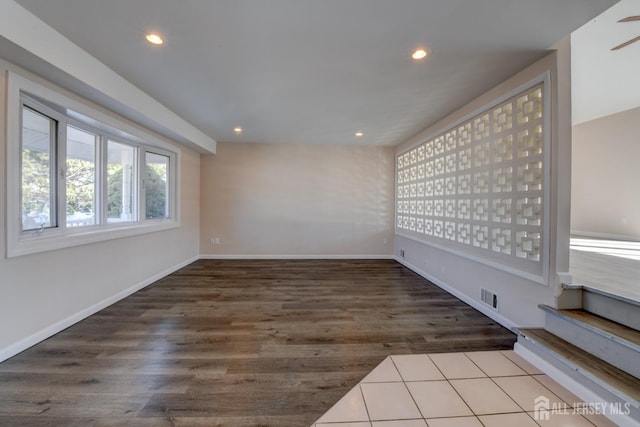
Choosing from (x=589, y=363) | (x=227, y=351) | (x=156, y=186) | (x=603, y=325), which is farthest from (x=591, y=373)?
(x=156, y=186)

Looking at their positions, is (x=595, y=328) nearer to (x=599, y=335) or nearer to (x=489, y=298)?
(x=599, y=335)

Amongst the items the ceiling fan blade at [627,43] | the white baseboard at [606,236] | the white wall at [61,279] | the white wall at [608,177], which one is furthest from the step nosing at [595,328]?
the white wall at [608,177]

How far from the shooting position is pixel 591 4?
162cm

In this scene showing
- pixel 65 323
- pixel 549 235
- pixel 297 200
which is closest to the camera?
pixel 549 235

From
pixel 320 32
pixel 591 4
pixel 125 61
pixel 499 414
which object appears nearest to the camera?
pixel 499 414

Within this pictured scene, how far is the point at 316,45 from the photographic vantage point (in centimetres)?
208

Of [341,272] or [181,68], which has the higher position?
[181,68]

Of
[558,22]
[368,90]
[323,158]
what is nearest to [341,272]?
[323,158]

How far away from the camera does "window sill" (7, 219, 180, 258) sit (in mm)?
2064

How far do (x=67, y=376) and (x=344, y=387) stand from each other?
197cm

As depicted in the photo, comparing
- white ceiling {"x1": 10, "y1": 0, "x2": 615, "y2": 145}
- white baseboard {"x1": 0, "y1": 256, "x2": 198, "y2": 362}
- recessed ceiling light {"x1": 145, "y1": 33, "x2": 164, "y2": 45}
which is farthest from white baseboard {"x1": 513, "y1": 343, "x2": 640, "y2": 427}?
white baseboard {"x1": 0, "y1": 256, "x2": 198, "y2": 362}

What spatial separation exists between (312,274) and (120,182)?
3211 millimetres

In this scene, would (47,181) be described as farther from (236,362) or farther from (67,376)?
(236,362)

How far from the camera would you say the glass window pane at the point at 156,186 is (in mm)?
4048
